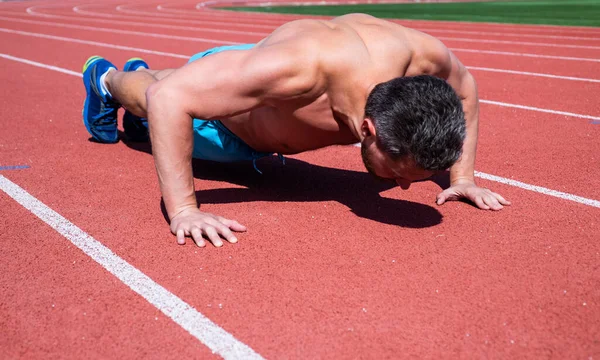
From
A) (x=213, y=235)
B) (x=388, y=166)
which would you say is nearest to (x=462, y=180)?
(x=388, y=166)

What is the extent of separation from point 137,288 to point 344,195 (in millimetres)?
1584

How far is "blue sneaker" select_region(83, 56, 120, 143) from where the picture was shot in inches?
185

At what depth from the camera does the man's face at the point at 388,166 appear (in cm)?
288

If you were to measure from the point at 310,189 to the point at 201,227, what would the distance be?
107cm

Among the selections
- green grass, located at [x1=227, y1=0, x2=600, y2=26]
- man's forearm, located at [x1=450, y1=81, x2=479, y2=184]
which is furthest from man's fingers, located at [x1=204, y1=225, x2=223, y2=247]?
green grass, located at [x1=227, y1=0, x2=600, y2=26]

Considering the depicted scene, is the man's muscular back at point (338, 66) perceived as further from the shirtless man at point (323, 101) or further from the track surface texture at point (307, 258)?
the track surface texture at point (307, 258)

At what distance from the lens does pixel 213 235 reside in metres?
3.20

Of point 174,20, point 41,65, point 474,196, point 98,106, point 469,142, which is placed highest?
point 469,142

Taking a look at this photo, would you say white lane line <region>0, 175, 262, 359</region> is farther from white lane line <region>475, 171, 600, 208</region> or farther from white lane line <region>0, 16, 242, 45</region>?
white lane line <region>0, 16, 242, 45</region>

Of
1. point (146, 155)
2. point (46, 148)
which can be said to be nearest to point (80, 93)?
point (46, 148)

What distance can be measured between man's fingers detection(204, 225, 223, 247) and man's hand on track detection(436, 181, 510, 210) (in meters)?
1.34

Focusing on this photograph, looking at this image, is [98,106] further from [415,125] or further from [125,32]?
[125,32]

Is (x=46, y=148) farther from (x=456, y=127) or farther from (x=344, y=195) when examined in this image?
(x=456, y=127)

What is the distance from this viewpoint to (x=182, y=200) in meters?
3.30
